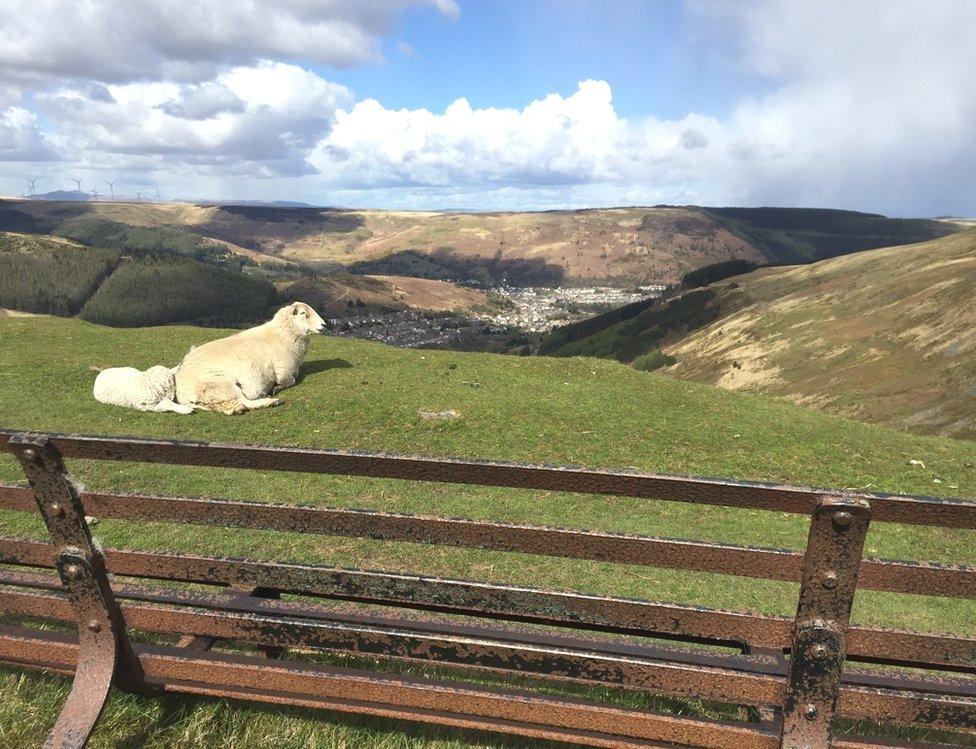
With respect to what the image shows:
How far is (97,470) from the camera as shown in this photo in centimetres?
1350

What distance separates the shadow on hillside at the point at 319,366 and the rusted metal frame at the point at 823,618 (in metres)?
19.8

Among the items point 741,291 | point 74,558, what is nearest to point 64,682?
point 74,558

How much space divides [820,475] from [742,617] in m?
15.3

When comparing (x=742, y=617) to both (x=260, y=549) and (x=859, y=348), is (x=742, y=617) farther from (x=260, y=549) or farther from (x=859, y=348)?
(x=859, y=348)

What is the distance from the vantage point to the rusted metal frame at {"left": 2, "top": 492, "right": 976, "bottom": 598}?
3129 millimetres

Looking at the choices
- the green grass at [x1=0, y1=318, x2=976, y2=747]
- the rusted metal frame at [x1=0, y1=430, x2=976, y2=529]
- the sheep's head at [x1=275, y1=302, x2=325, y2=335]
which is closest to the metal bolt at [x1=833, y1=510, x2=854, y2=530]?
the rusted metal frame at [x1=0, y1=430, x2=976, y2=529]

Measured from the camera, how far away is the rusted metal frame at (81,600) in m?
3.56

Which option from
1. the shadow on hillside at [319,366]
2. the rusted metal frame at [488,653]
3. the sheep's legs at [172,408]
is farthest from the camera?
the shadow on hillside at [319,366]

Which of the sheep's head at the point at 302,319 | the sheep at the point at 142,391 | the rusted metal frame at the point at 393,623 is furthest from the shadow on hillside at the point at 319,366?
the rusted metal frame at the point at 393,623

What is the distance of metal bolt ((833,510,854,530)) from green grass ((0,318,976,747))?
10.2 ft

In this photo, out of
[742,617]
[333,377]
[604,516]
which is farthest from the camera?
[333,377]

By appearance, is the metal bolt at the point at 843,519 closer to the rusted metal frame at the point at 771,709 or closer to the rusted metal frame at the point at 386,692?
the rusted metal frame at the point at 771,709

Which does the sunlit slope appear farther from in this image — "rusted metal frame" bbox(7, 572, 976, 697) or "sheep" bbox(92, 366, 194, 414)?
"sheep" bbox(92, 366, 194, 414)

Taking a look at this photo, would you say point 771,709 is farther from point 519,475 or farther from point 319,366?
point 319,366
